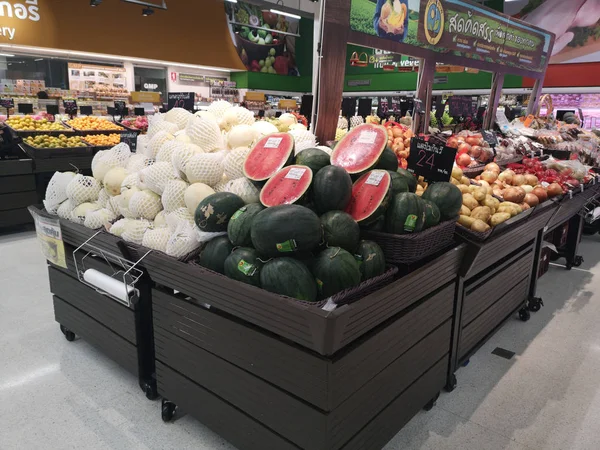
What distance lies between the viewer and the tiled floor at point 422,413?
2.00 m

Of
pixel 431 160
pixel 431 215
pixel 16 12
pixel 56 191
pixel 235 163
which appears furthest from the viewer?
pixel 16 12

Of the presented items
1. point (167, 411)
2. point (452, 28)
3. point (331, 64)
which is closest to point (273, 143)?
point (331, 64)

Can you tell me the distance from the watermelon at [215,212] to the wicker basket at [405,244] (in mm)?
544

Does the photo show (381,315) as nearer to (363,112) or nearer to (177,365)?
(177,365)

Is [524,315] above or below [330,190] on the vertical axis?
below

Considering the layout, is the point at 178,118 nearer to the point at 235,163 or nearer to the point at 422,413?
the point at 235,163

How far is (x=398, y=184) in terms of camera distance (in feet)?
6.36

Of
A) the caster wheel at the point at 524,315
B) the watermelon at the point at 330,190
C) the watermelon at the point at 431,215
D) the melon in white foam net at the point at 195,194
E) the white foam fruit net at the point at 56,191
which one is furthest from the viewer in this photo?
the caster wheel at the point at 524,315

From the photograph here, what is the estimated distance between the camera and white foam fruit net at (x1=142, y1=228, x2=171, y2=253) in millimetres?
1999

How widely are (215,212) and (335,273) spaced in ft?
1.87

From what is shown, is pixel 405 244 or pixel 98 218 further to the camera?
pixel 98 218

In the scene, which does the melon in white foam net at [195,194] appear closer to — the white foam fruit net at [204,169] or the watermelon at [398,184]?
the white foam fruit net at [204,169]

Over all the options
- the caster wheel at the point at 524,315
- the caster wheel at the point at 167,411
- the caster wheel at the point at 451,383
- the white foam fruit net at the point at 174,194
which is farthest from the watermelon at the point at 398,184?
Answer: the caster wheel at the point at 524,315

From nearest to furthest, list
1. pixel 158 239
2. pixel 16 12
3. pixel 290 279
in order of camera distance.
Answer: pixel 290 279 → pixel 158 239 → pixel 16 12
